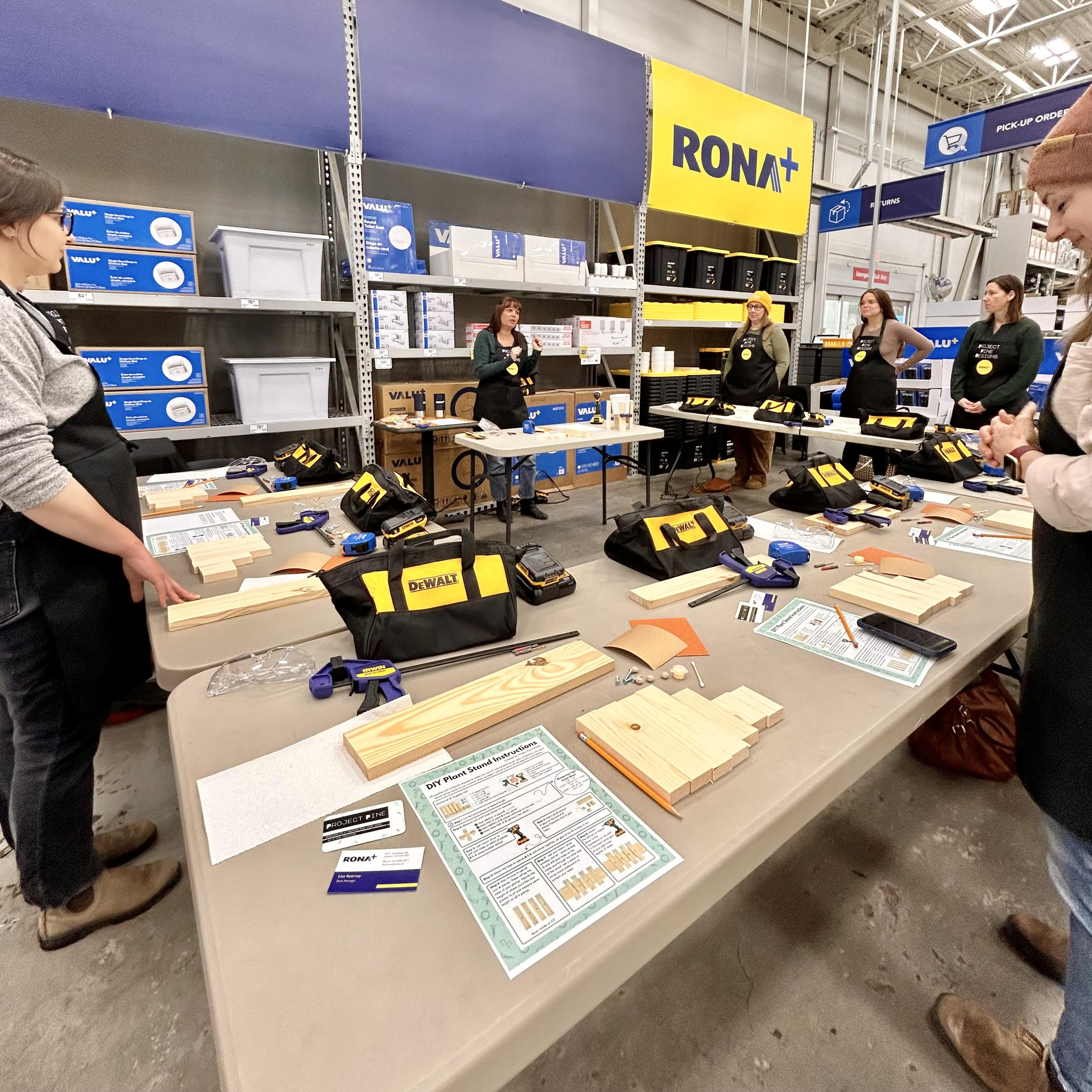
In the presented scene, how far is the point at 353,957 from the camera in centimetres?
57

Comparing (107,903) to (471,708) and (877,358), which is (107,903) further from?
(877,358)

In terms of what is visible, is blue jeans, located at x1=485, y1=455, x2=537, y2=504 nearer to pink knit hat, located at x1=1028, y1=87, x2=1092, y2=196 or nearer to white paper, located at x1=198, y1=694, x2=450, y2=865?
white paper, located at x1=198, y1=694, x2=450, y2=865

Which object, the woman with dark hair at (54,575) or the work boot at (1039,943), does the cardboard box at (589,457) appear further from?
the woman with dark hair at (54,575)

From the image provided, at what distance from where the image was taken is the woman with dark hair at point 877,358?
4176 mm

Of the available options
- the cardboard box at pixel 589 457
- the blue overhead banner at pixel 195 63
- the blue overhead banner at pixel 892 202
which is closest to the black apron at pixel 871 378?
the cardboard box at pixel 589 457

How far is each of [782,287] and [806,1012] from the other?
6356 mm

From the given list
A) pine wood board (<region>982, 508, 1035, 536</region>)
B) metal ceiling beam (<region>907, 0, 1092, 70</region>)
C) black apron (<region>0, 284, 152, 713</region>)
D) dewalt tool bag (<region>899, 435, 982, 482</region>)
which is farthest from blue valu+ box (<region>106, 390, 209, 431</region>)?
metal ceiling beam (<region>907, 0, 1092, 70</region>)

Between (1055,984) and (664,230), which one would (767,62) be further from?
(1055,984)

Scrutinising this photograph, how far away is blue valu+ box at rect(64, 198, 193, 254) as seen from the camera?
114 inches

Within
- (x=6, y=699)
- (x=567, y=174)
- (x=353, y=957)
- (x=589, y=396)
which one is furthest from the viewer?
(x=589, y=396)

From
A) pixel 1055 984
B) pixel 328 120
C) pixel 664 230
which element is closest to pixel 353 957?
pixel 1055 984

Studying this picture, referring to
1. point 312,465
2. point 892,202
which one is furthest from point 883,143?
point 312,465

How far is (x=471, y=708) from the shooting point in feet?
3.02

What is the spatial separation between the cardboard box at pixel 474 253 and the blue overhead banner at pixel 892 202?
11.4ft
